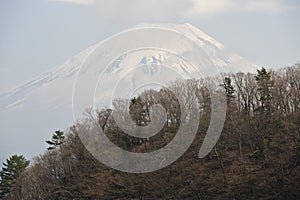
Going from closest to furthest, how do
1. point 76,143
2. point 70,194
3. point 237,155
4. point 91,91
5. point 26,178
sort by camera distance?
point 91,91 → point 237,155 → point 70,194 → point 76,143 → point 26,178

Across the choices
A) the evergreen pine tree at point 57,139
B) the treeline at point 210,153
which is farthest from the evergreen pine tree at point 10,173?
the evergreen pine tree at point 57,139

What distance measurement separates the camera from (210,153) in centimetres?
4044

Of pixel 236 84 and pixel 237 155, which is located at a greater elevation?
pixel 236 84

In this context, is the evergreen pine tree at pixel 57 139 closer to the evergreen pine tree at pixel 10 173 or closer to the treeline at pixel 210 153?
the treeline at pixel 210 153

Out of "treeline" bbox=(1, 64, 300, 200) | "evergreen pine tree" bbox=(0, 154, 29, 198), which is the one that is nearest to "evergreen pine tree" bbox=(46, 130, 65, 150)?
"treeline" bbox=(1, 64, 300, 200)

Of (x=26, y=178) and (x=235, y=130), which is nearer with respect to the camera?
(x=235, y=130)

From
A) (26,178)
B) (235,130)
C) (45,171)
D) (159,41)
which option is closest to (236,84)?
(235,130)

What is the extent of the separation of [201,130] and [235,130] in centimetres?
337

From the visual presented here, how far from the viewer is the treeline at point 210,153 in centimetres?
3419

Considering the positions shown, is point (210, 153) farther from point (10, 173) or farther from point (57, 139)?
point (10, 173)

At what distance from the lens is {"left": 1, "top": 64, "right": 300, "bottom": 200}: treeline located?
112ft

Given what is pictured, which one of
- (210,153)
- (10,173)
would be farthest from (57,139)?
(210,153)

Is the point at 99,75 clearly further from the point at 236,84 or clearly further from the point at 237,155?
the point at 236,84

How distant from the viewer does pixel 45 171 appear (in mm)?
52344
